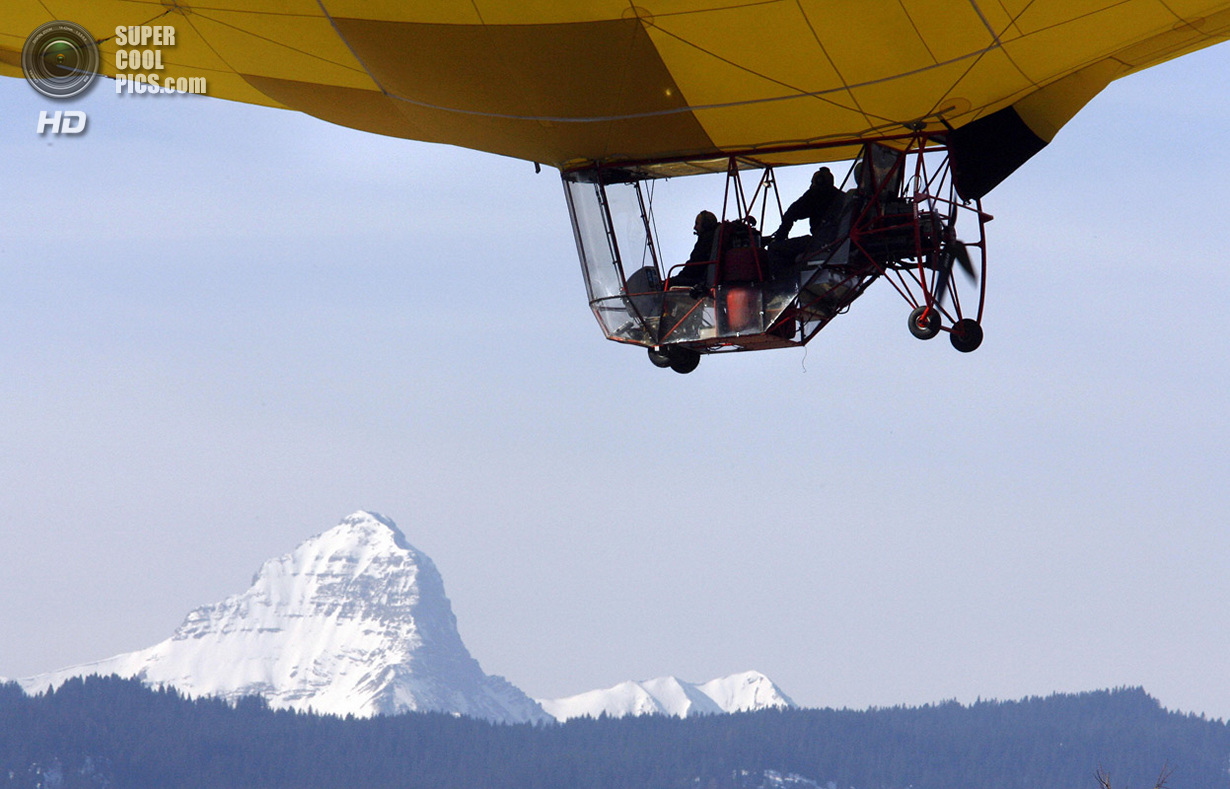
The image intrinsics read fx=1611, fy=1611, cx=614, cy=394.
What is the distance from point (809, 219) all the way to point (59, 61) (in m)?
15.7

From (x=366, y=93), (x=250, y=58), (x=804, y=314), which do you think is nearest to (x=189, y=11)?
(x=250, y=58)

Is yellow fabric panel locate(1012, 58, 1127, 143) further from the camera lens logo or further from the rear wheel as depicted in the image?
the camera lens logo

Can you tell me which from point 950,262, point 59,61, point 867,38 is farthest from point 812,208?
point 59,61

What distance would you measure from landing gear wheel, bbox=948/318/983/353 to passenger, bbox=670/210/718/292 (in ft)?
14.7

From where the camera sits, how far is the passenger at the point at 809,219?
93.4 ft

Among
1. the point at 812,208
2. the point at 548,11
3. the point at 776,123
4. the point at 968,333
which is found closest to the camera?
the point at 548,11

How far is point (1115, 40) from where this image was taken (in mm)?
25094

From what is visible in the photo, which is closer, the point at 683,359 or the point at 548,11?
the point at 548,11

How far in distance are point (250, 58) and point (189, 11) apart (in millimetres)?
1572

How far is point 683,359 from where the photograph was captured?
29.6 m

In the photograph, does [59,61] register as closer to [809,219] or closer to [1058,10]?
[809,219]

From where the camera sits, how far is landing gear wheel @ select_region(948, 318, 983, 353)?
27297mm

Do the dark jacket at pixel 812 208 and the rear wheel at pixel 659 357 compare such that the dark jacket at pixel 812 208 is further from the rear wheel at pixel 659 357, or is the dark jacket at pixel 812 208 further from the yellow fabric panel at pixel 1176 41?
the yellow fabric panel at pixel 1176 41

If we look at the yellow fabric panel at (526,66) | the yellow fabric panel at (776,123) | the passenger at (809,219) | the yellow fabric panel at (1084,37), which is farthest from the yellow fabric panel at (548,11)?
the yellow fabric panel at (1084,37)
